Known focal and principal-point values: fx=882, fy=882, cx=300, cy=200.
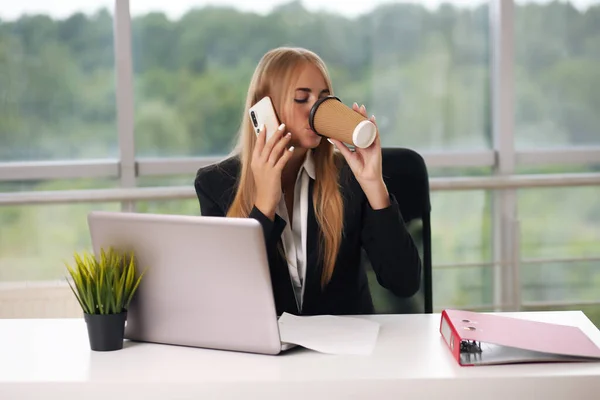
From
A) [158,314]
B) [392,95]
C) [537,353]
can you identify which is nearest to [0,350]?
[158,314]

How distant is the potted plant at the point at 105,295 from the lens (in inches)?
57.9

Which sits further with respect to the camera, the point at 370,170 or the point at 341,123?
the point at 370,170

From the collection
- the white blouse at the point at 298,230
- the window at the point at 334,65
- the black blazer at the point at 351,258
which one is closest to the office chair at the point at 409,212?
the black blazer at the point at 351,258

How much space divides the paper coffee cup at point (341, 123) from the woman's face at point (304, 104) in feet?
0.39

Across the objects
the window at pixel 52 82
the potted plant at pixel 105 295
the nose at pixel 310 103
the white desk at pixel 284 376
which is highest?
the window at pixel 52 82

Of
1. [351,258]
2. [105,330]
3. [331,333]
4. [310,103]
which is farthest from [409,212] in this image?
[105,330]

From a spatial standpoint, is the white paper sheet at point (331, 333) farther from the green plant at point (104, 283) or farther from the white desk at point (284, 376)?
the green plant at point (104, 283)

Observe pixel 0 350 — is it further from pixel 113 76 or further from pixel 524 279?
pixel 524 279

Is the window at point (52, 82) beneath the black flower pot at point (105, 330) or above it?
above

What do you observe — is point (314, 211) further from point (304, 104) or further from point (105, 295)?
point (105, 295)

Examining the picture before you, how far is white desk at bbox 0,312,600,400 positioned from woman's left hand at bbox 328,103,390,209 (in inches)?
16.2

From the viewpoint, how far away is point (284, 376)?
1.32 m

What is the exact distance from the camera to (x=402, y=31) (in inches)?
128

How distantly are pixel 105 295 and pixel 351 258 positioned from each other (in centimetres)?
64
